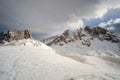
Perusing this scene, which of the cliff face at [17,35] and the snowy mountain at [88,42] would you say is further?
the snowy mountain at [88,42]

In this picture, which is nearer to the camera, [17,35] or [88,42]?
[17,35]

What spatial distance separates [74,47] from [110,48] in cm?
2690

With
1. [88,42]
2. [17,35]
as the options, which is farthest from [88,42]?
[17,35]

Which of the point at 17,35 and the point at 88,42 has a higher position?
the point at 17,35

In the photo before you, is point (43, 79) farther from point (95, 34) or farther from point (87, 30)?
point (87, 30)

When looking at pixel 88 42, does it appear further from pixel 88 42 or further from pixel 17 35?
pixel 17 35

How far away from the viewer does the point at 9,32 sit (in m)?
72.2

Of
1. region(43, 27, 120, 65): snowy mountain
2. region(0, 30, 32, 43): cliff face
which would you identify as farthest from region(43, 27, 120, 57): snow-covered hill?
region(0, 30, 32, 43): cliff face

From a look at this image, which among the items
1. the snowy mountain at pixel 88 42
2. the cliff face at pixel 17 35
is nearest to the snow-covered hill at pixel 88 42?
the snowy mountain at pixel 88 42

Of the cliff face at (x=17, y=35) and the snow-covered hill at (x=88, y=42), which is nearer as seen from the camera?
the cliff face at (x=17, y=35)

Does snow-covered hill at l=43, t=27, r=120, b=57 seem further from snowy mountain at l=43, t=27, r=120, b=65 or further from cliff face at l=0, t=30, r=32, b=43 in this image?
cliff face at l=0, t=30, r=32, b=43

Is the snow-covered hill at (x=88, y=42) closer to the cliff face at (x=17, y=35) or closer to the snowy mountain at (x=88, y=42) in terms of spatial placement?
the snowy mountain at (x=88, y=42)

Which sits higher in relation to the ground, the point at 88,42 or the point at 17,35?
the point at 17,35

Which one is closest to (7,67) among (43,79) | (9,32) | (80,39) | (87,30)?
(43,79)
